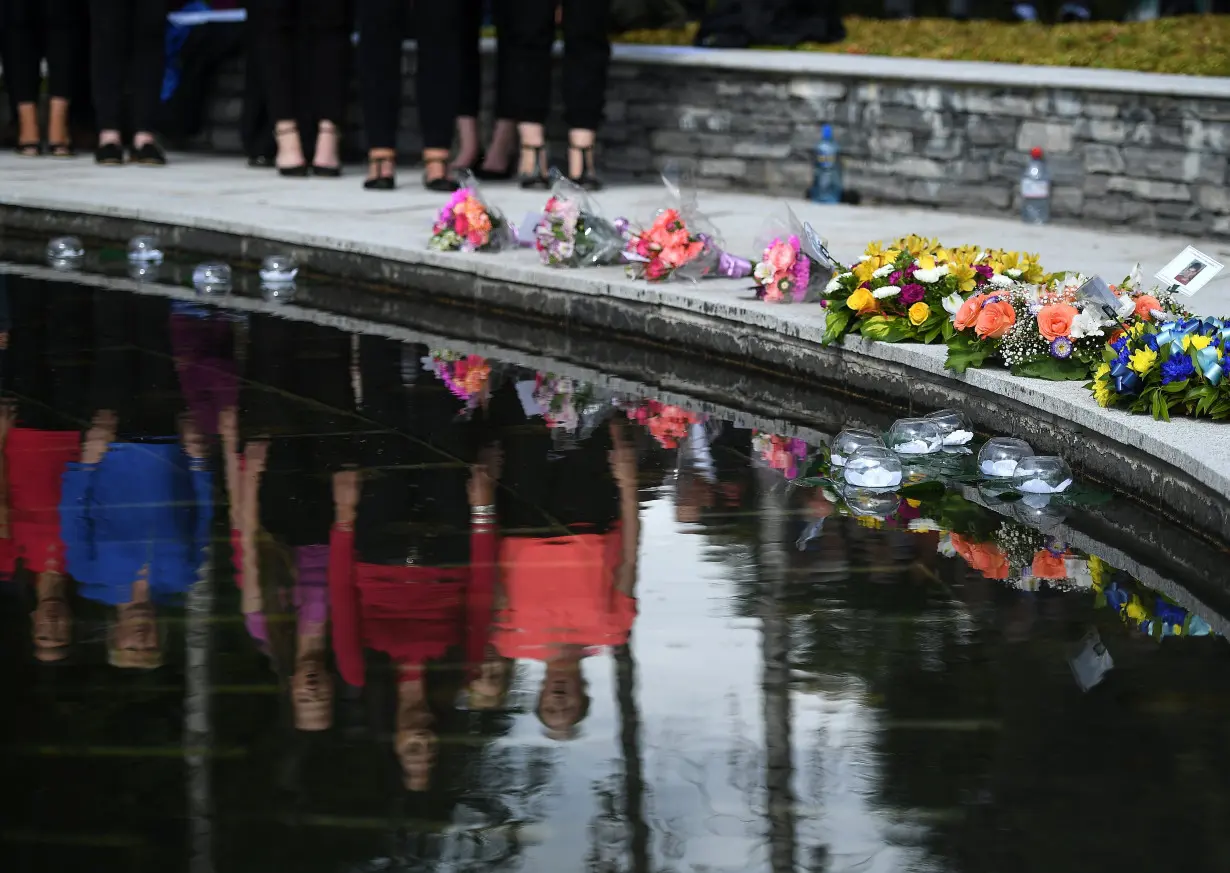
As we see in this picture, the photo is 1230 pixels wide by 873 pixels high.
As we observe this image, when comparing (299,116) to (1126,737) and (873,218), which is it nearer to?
(873,218)

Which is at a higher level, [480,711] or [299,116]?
[299,116]

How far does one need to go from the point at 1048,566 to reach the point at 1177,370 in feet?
2.54

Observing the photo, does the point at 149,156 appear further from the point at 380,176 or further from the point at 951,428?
the point at 951,428

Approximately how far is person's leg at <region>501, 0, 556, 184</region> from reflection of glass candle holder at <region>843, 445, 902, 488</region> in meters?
5.21

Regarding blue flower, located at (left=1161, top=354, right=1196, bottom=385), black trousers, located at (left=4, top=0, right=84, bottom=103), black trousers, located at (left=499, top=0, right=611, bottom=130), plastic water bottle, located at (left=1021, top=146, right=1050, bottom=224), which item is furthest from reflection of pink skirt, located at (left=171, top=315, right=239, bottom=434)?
black trousers, located at (left=4, top=0, right=84, bottom=103)

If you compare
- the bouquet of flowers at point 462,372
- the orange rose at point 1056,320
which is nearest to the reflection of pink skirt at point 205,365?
the bouquet of flowers at point 462,372

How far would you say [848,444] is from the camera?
4.96 meters

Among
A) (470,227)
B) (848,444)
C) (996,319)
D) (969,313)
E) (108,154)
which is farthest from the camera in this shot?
(108,154)

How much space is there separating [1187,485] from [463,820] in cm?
216

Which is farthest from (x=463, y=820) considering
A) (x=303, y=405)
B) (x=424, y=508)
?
(x=303, y=405)

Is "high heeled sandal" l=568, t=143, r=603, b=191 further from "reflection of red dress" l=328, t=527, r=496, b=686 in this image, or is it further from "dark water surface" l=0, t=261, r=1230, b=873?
"reflection of red dress" l=328, t=527, r=496, b=686

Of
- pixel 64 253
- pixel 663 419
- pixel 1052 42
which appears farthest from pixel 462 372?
pixel 1052 42

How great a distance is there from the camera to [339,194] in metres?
9.69

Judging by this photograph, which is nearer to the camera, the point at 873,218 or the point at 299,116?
the point at 873,218
